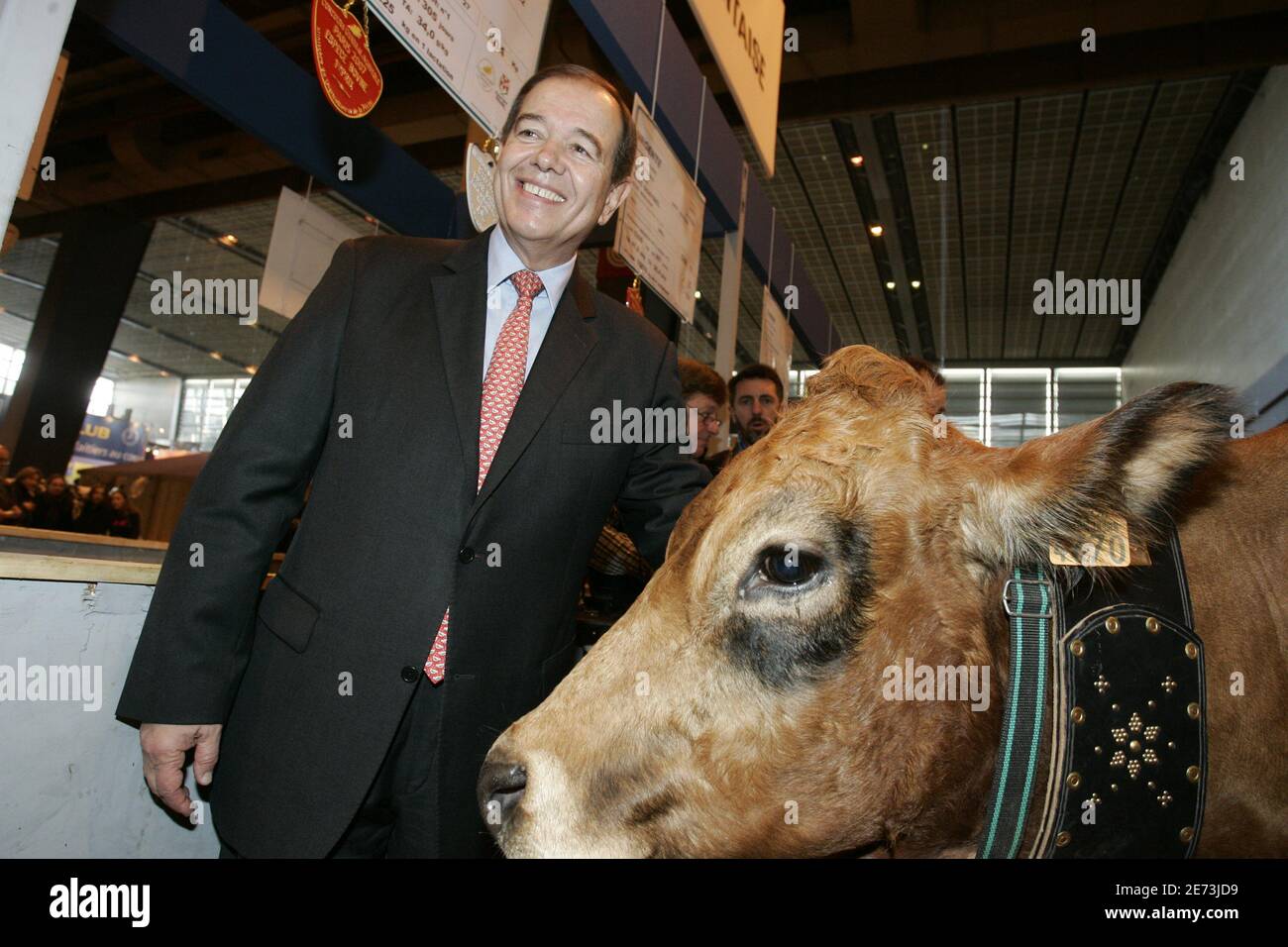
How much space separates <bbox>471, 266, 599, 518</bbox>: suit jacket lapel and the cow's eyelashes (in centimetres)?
72

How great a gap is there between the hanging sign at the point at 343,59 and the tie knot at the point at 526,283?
1.15 meters

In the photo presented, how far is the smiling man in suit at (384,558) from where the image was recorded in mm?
1619

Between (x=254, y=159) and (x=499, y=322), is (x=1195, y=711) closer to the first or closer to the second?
(x=499, y=322)

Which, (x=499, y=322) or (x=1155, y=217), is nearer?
(x=499, y=322)

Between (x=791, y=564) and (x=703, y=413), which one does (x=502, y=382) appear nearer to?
(x=791, y=564)

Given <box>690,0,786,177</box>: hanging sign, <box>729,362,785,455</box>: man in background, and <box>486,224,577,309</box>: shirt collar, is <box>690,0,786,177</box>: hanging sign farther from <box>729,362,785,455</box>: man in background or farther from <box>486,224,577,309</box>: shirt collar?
<box>486,224,577,309</box>: shirt collar

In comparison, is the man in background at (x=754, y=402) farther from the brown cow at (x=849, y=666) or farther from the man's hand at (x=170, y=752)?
the man's hand at (x=170, y=752)

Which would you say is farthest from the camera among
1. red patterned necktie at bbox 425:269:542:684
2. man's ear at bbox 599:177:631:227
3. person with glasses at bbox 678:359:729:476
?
person with glasses at bbox 678:359:729:476

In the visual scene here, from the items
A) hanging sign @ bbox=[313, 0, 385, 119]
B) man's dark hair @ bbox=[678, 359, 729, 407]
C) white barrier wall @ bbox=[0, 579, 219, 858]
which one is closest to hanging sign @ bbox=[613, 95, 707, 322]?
man's dark hair @ bbox=[678, 359, 729, 407]

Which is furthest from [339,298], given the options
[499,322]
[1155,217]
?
[1155,217]

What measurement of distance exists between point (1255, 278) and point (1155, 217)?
3.52 m

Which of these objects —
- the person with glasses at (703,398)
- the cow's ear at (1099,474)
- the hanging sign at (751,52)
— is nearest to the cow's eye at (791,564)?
the cow's ear at (1099,474)

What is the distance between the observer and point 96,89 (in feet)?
31.9

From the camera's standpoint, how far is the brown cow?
4.22ft
